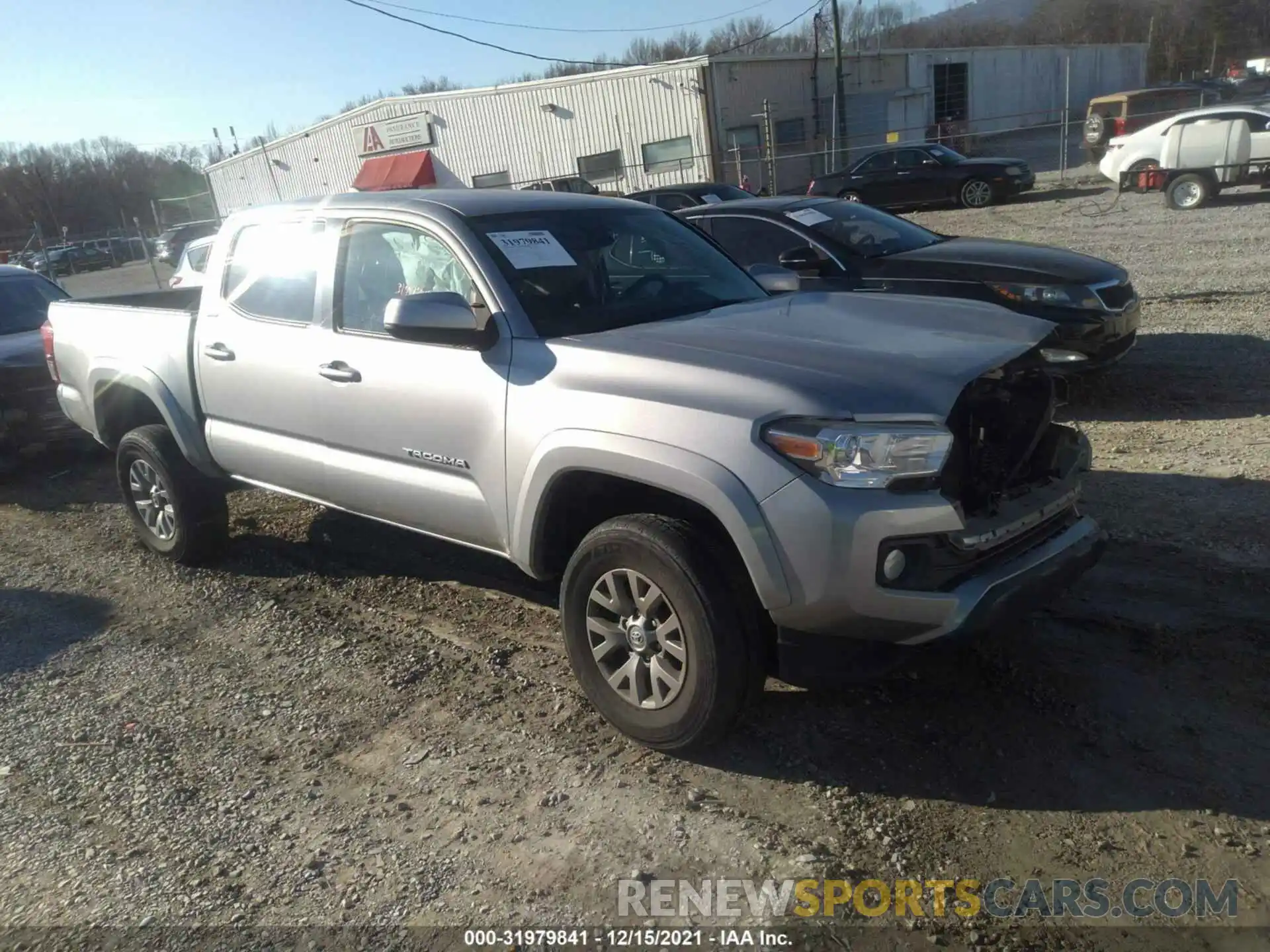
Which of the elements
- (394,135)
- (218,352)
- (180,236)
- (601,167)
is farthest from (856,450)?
(394,135)

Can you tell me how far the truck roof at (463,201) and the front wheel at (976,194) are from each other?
19097 millimetres

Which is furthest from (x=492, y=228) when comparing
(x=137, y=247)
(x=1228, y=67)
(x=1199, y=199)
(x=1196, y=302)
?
(x=1228, y=67)

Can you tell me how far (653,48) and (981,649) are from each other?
225 feet

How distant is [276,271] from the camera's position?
4.67 meters

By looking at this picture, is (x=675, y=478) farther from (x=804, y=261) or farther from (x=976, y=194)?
(x=976, y=194)

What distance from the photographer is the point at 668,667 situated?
128 inches

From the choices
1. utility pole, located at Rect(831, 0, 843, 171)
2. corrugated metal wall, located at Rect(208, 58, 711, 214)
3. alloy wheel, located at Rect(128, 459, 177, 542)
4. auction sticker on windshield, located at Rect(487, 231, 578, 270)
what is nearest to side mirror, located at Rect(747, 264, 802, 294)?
auction sticker on windshield, located at Rect(487, 231, 578, 270)

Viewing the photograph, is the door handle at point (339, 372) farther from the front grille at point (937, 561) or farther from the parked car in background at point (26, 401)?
the parked car in background at point (26, 401)

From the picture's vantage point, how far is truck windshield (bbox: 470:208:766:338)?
3.83m

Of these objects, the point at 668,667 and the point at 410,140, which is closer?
the point at 668,667

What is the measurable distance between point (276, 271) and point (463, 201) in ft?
3.62

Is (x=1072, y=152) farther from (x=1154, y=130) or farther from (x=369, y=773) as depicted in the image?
(x=369, y=773)

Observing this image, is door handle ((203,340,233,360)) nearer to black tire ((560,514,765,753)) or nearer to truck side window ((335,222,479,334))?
truck side window ((335,222,479,334))

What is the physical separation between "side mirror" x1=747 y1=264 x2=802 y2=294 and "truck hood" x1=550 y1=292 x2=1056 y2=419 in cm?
64
